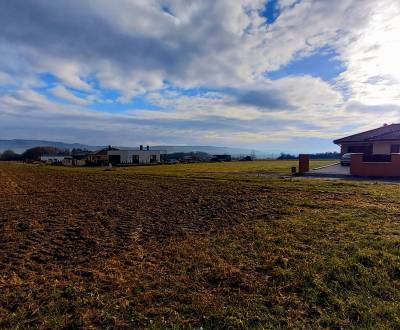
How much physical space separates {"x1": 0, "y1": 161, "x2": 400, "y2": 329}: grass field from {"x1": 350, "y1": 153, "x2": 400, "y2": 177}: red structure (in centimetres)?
Result: 1311

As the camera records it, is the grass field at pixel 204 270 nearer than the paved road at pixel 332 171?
Yes

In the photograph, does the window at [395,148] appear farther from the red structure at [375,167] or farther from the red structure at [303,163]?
the red structure at [303,163]

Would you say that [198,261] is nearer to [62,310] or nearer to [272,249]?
[272,249]

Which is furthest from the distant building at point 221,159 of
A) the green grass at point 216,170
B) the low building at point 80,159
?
the low building at point 80,159

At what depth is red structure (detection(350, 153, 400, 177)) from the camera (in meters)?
19.5

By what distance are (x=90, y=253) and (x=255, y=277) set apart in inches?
134

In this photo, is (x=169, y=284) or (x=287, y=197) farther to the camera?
(x=287, y=197)

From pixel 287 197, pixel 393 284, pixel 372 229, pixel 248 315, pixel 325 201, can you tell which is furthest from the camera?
pixel 287 197

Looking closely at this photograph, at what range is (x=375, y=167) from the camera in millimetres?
20375

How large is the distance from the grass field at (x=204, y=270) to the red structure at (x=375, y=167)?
13109mm

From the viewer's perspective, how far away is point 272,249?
5551 millimetres

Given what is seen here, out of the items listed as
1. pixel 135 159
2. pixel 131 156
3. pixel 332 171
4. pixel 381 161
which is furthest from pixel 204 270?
pixel 135 159

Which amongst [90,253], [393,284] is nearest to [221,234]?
[90,253]

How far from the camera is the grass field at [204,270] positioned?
3.38 metres
